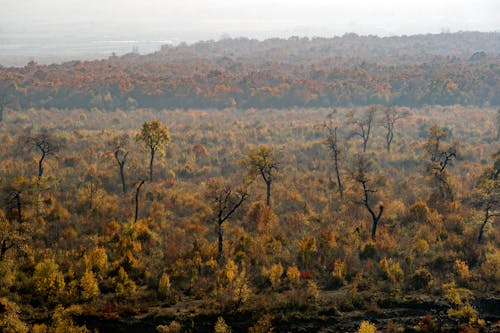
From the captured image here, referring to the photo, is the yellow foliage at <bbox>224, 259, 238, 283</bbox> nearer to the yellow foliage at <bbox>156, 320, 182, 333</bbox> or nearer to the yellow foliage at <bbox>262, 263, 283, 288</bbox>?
the yellow foliage at <bbox>262, 263, 283, 288</bbox>

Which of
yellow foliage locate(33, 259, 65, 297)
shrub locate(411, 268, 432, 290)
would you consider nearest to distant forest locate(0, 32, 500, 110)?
yellow foliage locate(33, 259, 65, 297)

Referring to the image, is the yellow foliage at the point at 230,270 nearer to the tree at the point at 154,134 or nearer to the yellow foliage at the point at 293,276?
the yellow foliage at the point at 293,276

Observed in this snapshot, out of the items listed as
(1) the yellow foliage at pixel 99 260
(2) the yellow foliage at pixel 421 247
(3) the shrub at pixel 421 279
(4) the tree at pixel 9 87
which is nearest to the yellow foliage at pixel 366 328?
(3) the shrub at pixel 421 279

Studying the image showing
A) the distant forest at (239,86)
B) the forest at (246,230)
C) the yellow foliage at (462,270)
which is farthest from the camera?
the distant forest at (239,86)

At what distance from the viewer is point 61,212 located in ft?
109

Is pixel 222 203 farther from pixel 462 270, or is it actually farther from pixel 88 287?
pixel 462 270

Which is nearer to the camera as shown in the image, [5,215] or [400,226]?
[5,215]

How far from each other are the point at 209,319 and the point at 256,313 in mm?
2621

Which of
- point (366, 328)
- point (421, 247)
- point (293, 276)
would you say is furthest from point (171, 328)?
point (421, 247)

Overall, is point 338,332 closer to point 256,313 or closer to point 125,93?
point 256,313

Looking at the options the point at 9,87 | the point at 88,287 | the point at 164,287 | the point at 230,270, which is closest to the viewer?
the point at 88,287

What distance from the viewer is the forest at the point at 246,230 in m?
23.4

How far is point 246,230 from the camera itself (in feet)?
108

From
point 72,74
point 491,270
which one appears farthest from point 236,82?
point 491,270
